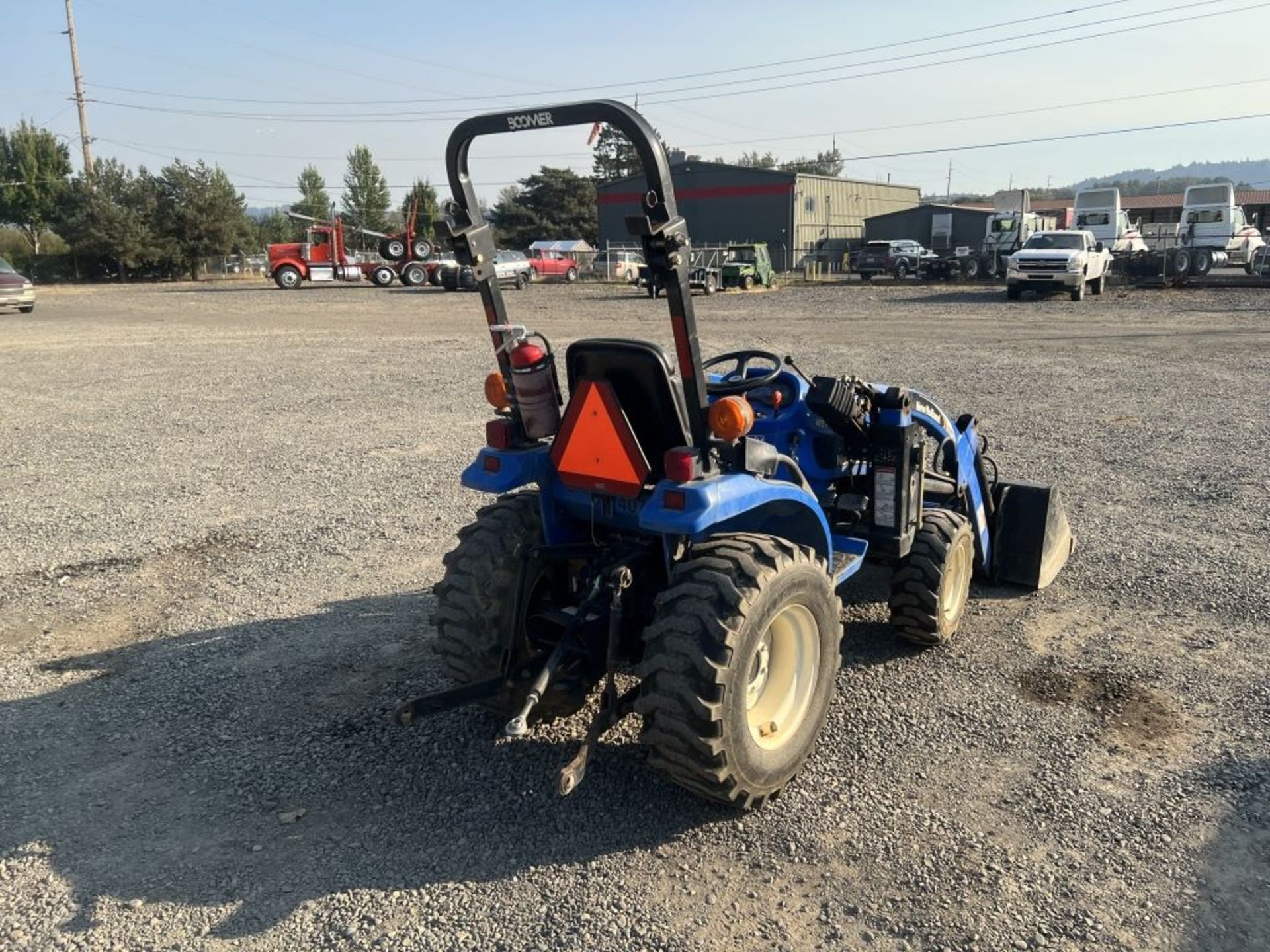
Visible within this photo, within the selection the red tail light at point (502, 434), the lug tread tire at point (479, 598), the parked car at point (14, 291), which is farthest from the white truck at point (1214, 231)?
the parked car at point (14, 291)

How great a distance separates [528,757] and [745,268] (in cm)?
3494

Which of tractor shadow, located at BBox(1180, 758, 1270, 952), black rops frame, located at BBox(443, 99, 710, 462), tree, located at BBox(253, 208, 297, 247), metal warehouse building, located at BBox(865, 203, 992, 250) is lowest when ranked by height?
tractor shadow, located at BBox(1180, 758, 1270, 952)

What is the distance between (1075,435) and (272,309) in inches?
1071

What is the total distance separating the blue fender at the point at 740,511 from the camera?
3.37 m

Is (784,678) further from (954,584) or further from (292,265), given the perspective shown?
(292,265)

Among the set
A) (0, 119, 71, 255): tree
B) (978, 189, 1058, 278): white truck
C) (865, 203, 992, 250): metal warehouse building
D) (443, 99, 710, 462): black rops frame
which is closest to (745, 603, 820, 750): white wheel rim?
(443, 99, 710, 462): black rops frame

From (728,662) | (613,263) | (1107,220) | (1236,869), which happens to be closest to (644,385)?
(728,662)

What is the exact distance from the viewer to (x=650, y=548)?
3.90 metres

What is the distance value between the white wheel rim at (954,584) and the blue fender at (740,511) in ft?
3.88

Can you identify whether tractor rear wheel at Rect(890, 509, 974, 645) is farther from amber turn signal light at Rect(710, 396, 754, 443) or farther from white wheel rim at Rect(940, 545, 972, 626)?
amber turn signal light at Rect(710, 396, 754, 443)

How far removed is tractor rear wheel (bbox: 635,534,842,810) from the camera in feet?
10.7

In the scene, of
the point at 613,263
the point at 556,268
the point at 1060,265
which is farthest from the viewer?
the point at 613,263

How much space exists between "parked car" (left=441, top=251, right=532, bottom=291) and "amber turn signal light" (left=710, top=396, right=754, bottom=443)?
36.0 meters

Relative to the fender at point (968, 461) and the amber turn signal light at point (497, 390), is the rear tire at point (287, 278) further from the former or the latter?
the amber turn signal light at point (497, 390)
